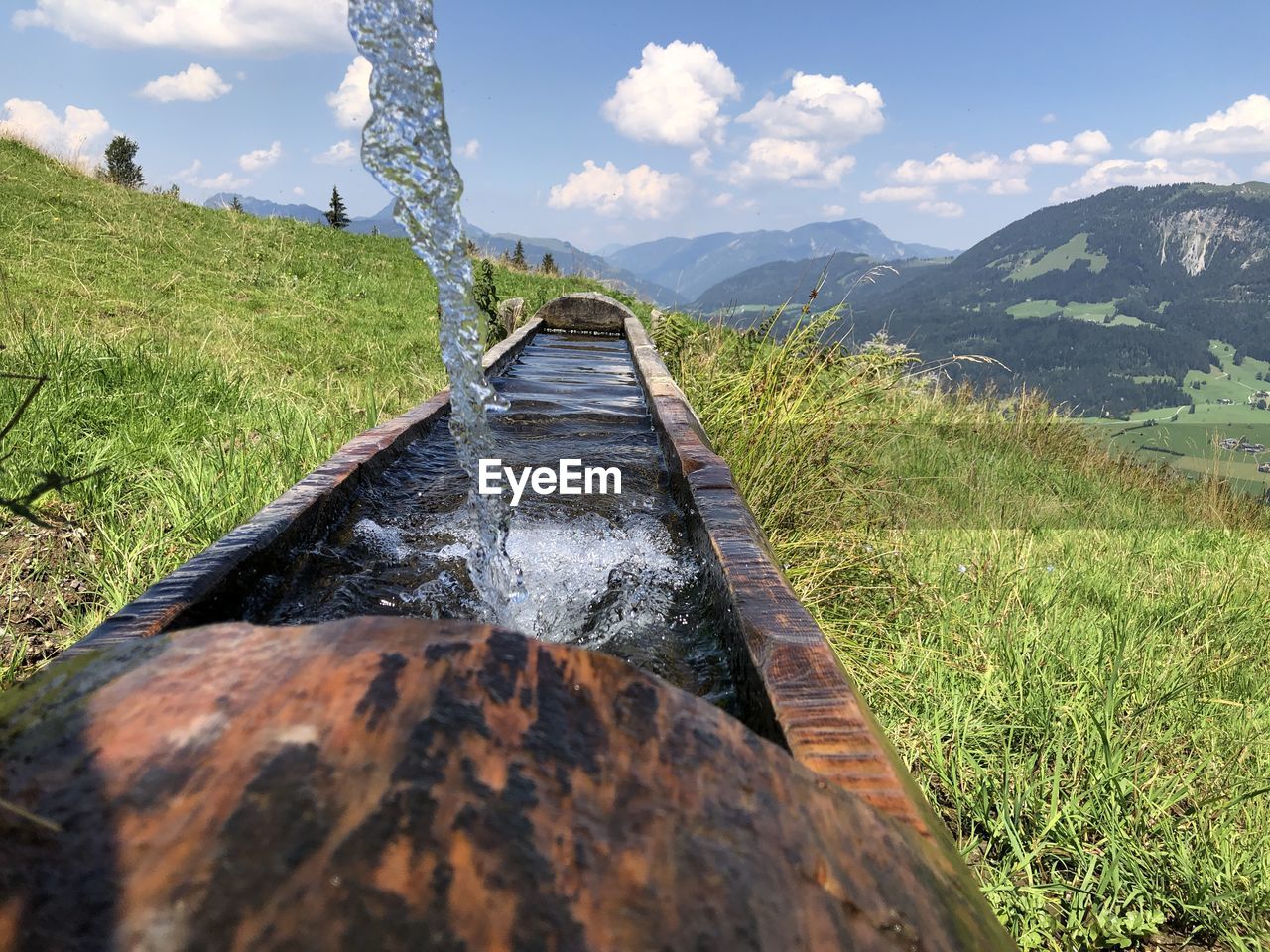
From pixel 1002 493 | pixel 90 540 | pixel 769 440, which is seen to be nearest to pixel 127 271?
pixel 90 540

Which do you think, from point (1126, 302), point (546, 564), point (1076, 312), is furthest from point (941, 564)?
point (1126, 302)

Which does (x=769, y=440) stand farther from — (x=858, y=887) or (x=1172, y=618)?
(x=858, y=887)

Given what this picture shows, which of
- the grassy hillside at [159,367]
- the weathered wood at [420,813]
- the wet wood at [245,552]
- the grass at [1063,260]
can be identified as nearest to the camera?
the weathered wood at [420,813]

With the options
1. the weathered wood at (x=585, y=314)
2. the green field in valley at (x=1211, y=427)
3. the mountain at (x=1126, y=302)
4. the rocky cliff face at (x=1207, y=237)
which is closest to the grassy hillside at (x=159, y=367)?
the weathered wood at (x=585, y=314)

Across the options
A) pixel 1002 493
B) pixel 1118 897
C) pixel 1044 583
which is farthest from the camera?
pixel 1002 493

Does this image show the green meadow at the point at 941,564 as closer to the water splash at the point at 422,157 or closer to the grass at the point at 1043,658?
the grass at the point at 1043,658

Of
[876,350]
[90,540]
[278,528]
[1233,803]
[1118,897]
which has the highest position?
[876,350]

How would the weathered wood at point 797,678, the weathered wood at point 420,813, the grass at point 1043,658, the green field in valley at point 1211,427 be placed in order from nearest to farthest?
the weathered wood at point 420,813
the weathered wood at point 797,678
the grass at point 1043,658
the green field in valley at point 1211,427
